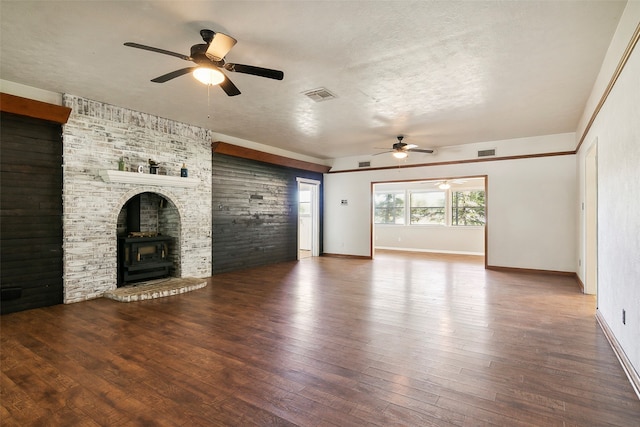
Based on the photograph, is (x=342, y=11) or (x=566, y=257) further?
(x=566, y=257)

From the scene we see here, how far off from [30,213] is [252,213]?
160 inches

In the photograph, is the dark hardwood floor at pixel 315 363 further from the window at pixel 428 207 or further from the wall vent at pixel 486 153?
the window at pixel 428 207

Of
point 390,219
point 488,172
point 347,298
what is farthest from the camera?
point 390,219

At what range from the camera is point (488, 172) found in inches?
294

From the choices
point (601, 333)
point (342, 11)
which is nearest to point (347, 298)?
point (601, 333)

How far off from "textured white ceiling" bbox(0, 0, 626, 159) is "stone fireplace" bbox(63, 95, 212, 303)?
423 millimetres

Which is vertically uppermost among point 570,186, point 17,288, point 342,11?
point 342,11

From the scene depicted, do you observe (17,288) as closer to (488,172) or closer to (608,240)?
(608,240)

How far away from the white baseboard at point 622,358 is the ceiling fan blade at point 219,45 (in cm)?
414

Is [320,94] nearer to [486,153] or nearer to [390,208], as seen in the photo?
[486,153]

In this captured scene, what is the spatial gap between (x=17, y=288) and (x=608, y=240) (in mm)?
7142

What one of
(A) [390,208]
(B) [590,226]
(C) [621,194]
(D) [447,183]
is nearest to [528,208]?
(B) [590,226]

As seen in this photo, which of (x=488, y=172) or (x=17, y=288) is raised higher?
(x=488, y=172)

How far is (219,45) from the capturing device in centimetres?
277
